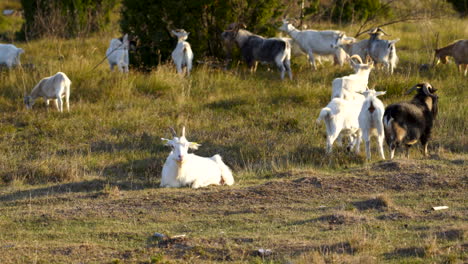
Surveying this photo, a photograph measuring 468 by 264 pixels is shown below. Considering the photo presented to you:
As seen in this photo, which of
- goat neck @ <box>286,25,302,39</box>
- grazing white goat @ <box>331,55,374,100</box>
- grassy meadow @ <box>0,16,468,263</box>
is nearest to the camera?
grassy meadow @ <box>0,16,468,263</box>

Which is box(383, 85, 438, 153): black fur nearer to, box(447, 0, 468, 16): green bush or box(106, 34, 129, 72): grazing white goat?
box(106, 34, 129, 72): grazing white goat

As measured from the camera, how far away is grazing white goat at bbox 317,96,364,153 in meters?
11.1

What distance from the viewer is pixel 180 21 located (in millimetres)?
17734

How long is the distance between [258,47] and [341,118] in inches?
252

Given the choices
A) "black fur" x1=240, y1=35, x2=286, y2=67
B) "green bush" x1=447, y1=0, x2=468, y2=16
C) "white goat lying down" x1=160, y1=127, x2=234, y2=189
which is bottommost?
"white goat lying down" x1=160, y1=127, x2=234, y2=189

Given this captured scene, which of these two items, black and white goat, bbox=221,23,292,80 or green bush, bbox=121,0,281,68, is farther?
green bush, bbox=121,0,281,68

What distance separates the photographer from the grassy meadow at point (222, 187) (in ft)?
22.3

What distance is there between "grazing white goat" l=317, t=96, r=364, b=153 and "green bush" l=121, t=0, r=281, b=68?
684cm

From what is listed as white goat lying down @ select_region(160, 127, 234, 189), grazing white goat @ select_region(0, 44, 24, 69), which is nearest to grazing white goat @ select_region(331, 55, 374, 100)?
white goat lying down @ select_region(160, 127, 234, 189)

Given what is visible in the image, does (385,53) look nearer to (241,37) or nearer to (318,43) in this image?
(318,43)

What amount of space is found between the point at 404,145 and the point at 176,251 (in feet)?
19.6

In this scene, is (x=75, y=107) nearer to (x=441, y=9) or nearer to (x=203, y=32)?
(x=203, y=32)

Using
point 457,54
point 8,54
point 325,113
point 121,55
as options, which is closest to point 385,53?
point 457,54

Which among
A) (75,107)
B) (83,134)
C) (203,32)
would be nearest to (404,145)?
(83,134)
